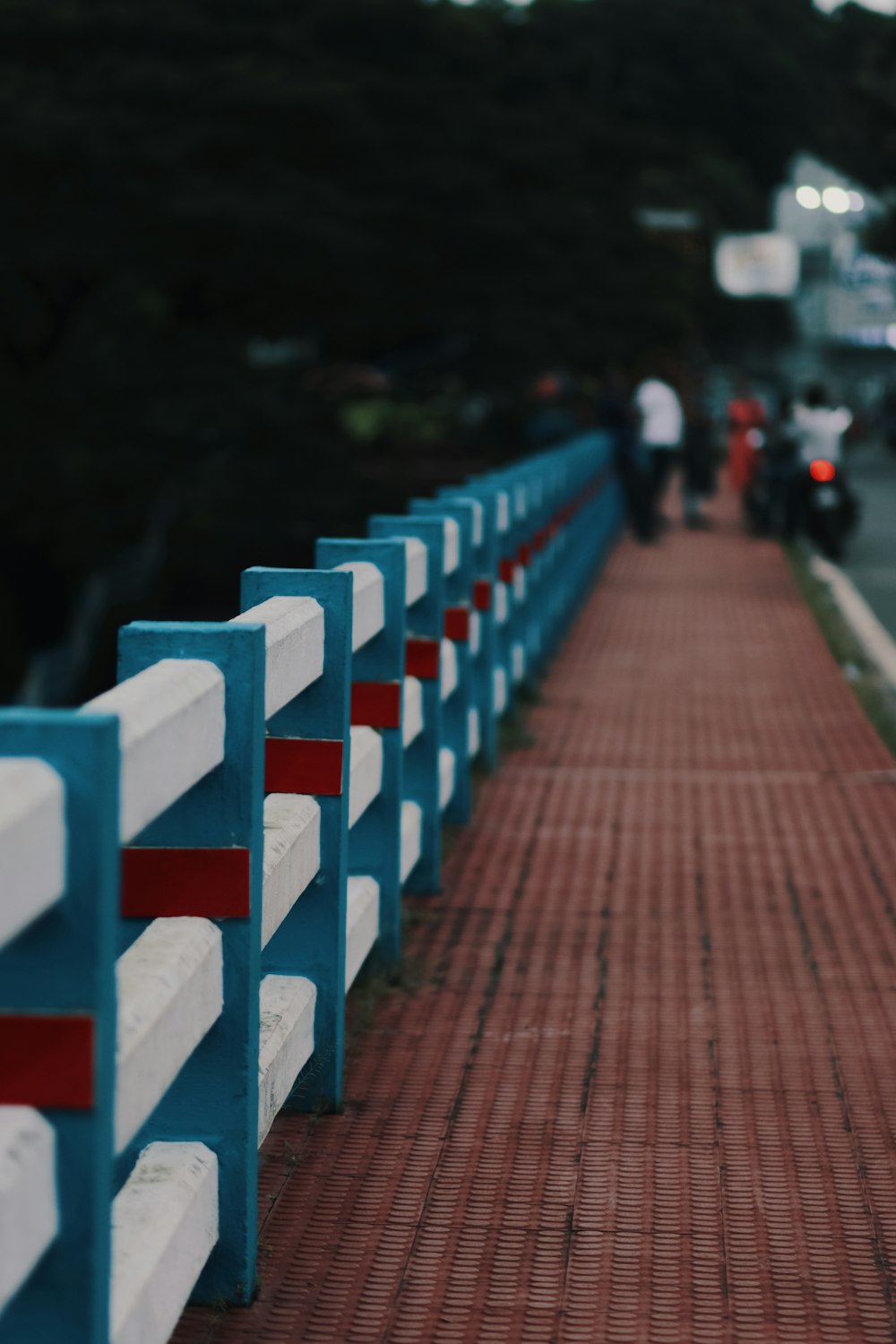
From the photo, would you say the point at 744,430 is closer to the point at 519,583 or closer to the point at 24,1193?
the point at 519,583

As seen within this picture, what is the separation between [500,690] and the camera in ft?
34.3

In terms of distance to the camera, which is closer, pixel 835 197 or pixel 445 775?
pixel 445 775

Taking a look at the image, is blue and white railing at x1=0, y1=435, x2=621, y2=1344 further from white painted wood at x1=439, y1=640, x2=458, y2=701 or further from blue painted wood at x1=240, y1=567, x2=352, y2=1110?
white painted wood at x1=439, y1=640, x2=458, y2=701

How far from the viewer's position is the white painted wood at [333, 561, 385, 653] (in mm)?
5324

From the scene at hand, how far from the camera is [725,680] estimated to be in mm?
13281

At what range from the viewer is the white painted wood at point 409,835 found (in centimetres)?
626

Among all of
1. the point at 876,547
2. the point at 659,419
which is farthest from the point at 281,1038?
the point at 876,547

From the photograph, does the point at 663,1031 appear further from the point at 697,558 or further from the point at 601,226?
the point at 601,226

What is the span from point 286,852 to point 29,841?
1861 mm

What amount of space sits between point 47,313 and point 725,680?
24.7m

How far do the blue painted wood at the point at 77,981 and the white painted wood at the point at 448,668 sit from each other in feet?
14.8

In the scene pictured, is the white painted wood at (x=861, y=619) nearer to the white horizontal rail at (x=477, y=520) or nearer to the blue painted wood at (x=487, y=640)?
the blue painted wood at (x=487, y=640)

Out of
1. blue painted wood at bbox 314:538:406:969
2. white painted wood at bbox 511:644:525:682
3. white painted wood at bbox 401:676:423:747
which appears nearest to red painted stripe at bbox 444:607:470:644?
white painted wood at bbox 401:676:423:747

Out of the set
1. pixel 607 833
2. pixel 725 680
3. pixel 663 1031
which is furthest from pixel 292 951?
pixel 725 680
